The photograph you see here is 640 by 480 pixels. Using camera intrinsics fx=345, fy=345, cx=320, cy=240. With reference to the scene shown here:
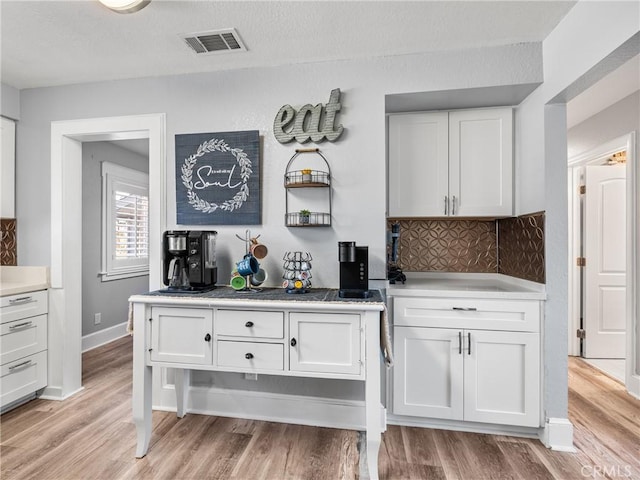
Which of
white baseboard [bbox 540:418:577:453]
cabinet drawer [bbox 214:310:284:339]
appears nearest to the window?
cabinet drawer [bbox 214:310:284:339]

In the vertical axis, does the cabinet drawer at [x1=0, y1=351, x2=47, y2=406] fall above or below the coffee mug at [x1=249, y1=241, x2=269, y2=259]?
below

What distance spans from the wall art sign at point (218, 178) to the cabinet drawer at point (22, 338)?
1382mm

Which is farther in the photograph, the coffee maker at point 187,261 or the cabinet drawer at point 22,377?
the cabinet drawer at point 22,377

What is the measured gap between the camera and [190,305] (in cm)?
194

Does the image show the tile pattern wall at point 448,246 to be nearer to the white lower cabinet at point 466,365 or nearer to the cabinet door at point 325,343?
the white lower cabinet at point 466,365

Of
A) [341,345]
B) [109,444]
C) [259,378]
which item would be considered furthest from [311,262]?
[109,444]

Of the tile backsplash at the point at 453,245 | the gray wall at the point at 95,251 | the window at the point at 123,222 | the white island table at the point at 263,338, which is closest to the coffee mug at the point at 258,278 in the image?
the white island table at the point at 263,338

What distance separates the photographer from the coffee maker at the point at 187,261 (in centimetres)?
214

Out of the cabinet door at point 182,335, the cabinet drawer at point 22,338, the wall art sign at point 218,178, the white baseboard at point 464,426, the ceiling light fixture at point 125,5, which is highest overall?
the ceiling light fixture at point 125,5

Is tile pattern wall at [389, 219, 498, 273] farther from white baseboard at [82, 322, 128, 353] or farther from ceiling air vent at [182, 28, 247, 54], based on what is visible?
white baseboard at [82, 322, 128, 353]

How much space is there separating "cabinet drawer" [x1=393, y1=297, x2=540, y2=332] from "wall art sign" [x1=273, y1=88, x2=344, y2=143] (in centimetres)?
120

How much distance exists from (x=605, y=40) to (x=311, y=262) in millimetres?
1892

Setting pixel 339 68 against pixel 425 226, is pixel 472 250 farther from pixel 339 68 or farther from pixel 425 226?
pixel 339 68

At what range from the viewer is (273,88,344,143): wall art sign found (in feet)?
7.47
